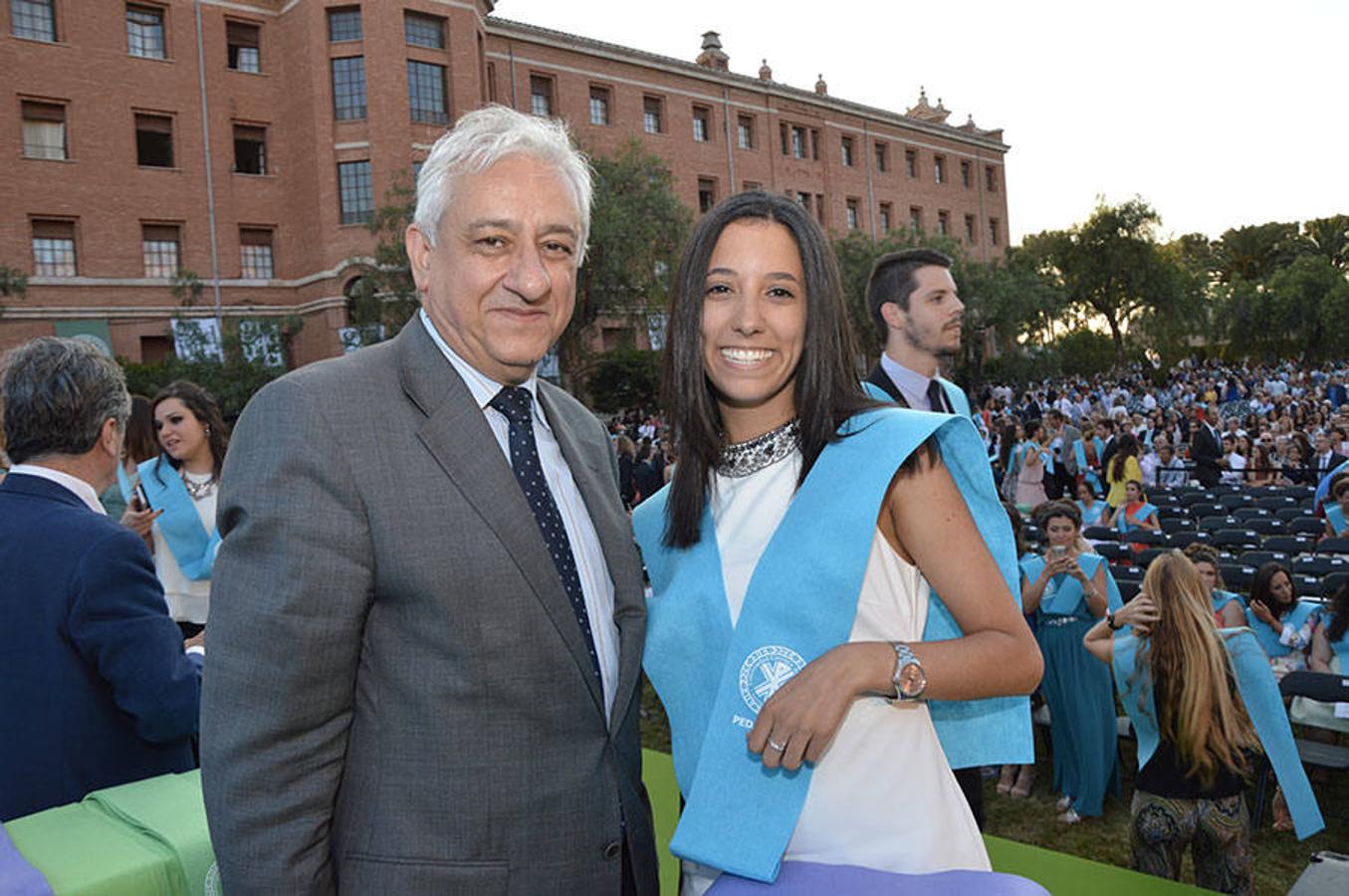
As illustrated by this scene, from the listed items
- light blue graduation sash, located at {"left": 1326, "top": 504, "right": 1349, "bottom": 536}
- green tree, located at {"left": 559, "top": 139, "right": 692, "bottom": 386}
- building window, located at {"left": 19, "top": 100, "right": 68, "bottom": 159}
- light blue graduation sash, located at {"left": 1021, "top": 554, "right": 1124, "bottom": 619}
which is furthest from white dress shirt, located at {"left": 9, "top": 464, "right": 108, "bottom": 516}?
building window, located at {"left": 19, "top": 100, "right": 68, "bottom": 159}

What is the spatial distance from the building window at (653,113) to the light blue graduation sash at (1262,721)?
36.4m

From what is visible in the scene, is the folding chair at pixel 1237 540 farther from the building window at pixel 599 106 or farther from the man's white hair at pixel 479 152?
the building window at pixel 599 106

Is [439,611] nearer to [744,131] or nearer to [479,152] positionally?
[479,152]

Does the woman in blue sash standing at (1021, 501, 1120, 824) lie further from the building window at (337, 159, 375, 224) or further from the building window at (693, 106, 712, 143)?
the building window at (693, 106, 712, 143)

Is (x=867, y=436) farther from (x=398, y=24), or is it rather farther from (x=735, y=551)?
(x=398, y=24)

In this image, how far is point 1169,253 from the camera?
162ft

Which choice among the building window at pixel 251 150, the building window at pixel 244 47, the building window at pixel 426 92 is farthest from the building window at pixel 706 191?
the building window at pixel 244 47

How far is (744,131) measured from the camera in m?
41.4

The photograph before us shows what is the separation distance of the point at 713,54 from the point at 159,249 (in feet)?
81.4

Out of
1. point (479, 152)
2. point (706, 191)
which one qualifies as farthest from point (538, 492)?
point (706, 191)

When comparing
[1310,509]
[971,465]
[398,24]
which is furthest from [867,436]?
[398,24]

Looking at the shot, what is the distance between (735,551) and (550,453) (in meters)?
0.48

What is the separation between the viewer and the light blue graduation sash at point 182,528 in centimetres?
421

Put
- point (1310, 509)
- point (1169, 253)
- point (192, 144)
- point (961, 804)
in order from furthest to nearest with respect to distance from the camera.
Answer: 1. point (1169, 253)
2. point (192, 144)
3. point (1310, 509)
4. point (961, 804)
